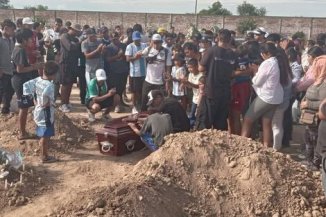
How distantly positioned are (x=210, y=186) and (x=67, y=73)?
5.23 m

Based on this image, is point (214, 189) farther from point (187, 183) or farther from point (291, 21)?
point (291, 21)

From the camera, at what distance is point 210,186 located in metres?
5.17

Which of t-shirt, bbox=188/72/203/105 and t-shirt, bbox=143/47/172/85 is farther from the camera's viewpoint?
t-shirt, bbox=143/47/172/85

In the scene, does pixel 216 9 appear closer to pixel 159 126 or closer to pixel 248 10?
pixel 248 10

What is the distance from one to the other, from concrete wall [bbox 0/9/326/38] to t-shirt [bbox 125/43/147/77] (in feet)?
102

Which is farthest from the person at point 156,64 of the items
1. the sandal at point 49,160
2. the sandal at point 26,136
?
the sandal at point 49,160

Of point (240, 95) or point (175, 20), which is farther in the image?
point (175, 20)

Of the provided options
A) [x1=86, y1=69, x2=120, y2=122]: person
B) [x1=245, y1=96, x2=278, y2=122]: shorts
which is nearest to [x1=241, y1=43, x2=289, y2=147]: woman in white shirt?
[x1=245, y1=96, x2=278, y2=122]: shorts

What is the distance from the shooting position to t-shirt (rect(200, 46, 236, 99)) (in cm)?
685

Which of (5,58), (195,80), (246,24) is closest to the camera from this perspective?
(195,80)

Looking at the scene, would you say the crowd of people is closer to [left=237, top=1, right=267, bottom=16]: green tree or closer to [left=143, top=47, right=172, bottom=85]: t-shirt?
[left=143, top=47, right=172, bottom=85]: t-shirt

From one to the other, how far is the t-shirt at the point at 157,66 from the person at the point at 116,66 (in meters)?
1.06

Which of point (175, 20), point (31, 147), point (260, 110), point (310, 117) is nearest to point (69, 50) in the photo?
point (31, 147)

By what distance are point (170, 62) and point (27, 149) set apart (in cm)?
318
